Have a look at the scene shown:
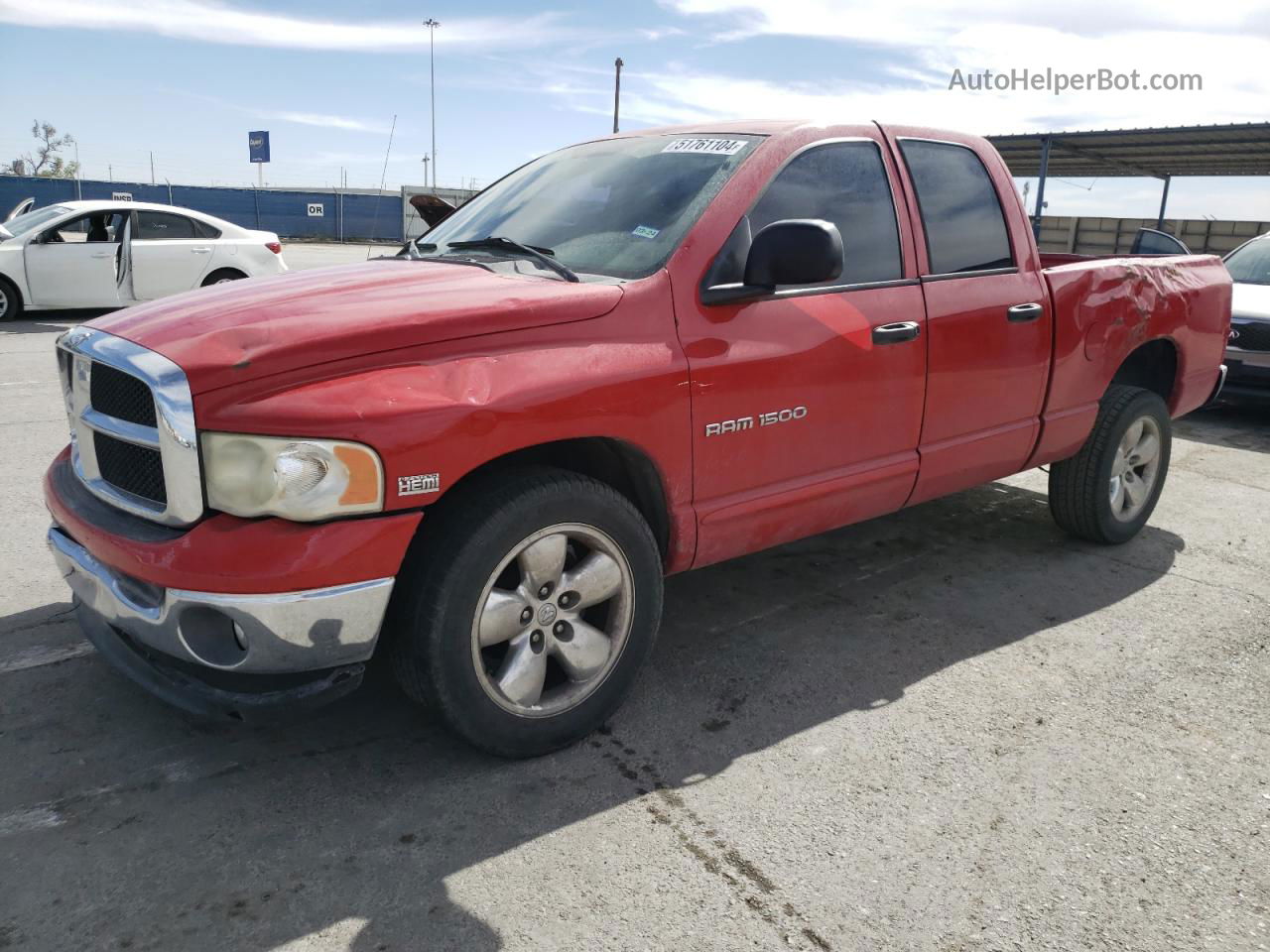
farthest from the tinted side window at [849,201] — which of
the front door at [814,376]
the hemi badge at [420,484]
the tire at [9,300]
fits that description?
the tire at [9,300]

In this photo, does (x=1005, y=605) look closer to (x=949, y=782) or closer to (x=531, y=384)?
(x=949, y=782)

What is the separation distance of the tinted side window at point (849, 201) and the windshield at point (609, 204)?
20cm

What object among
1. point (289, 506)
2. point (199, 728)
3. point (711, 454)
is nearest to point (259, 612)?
point (289, 506)

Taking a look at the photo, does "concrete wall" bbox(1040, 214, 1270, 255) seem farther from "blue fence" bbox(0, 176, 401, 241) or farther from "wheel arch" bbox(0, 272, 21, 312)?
"blue fence" bbox(0, 176, 401, 241)

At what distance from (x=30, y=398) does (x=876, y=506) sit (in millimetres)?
6549

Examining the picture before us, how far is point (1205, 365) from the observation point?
17.3ft

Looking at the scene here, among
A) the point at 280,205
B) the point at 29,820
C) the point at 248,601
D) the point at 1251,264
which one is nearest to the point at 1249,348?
the point at 1251,264

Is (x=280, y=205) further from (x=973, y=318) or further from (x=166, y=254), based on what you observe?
(x=973, y=318)

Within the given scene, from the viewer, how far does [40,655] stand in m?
3.47

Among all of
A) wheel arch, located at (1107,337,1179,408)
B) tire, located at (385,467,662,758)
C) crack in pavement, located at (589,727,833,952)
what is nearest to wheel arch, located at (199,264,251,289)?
wheel arch, located at (1107,337,1179,408)

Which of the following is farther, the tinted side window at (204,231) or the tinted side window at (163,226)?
the tinted side window at (204,231)

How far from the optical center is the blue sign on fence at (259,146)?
4412 centimetres

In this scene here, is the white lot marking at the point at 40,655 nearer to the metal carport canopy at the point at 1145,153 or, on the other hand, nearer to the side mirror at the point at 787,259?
the side mirror at the point at 787,259

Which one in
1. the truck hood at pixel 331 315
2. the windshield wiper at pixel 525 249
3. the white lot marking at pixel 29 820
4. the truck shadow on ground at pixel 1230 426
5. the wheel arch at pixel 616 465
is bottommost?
the truck shadow on ground at pixel 1230 426
